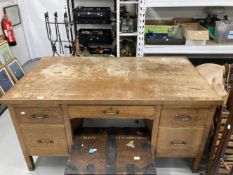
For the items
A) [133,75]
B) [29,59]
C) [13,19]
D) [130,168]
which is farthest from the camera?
[29,59]

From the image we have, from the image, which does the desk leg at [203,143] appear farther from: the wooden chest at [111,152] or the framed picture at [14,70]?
the framed picture at [14,70]

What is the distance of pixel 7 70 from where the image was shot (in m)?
2.52

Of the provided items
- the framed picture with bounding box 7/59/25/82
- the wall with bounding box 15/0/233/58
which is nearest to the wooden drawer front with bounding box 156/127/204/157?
the wall with bounding box 15/0/233/58

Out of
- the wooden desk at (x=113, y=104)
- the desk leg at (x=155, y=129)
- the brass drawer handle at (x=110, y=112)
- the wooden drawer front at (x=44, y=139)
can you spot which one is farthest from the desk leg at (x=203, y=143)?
the wooden drawer front at (x=44, y=139)

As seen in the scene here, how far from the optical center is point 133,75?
1.49 m

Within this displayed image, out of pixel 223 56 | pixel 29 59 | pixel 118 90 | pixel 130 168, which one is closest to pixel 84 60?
pixel 118 90

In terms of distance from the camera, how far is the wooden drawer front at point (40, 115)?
1.27 m

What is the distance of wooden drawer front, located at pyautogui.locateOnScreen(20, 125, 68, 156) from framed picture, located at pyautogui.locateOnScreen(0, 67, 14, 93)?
1.27 m

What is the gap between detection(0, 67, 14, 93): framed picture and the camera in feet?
7.81

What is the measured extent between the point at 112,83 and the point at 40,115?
52cm

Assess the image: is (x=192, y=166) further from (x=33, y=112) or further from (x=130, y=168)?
(x=33, y=112)

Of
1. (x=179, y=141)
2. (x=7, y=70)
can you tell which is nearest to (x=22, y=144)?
(x=179, y=141)

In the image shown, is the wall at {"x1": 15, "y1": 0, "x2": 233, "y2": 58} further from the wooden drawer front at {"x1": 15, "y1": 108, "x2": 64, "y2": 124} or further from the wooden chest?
the wooden drawer front at {"x1": 15, "y1": 108, "x2": 64, "y2": 124}

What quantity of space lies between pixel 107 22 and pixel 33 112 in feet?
5.47
